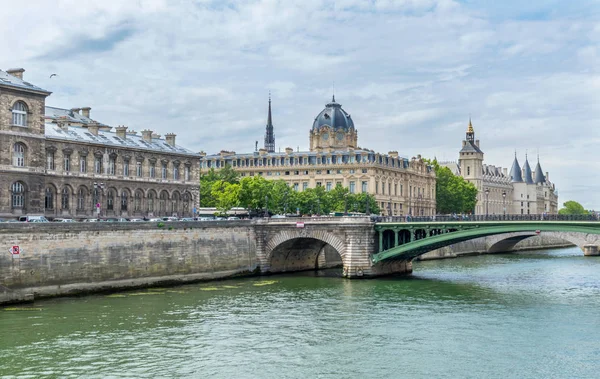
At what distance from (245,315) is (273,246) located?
2634 cm

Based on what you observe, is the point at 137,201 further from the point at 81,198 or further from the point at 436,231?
the point at 436,231

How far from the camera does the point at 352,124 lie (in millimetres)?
139750

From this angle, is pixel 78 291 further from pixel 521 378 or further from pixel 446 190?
pixel 446 190

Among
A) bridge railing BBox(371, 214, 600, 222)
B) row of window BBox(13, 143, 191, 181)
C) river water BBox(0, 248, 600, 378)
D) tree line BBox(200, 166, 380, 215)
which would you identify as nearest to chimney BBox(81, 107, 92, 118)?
row of window BBox(13, 143, 191, 181)

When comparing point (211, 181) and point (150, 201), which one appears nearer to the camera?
point (150, 201)

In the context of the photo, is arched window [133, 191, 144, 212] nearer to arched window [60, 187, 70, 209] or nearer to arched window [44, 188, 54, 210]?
arched window [60, 187, 70, 209]

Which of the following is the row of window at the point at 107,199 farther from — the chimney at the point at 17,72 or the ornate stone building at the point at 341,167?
the ornate stone building at the point at 341,167

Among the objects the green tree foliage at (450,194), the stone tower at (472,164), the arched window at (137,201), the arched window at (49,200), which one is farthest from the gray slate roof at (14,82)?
the stone tower at (472,164)

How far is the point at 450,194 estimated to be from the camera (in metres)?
152

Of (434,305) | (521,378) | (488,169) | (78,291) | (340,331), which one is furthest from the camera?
(488,169)

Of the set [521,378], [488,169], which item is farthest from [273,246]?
[488,169]

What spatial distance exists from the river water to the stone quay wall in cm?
216

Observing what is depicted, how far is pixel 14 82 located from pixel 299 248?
28.9 meters

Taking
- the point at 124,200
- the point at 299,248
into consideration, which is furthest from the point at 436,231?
the point at 124,200
